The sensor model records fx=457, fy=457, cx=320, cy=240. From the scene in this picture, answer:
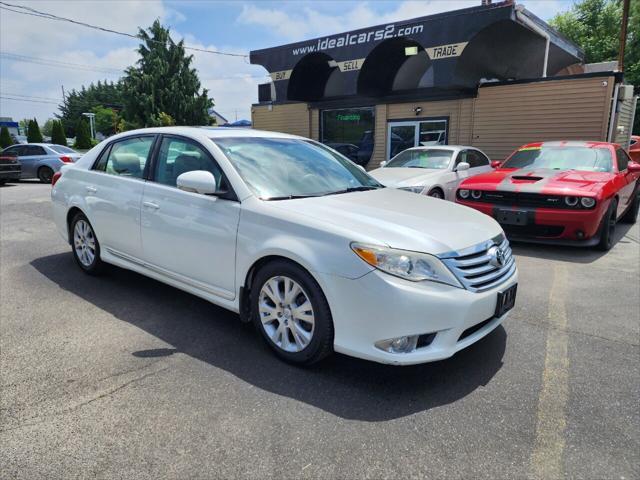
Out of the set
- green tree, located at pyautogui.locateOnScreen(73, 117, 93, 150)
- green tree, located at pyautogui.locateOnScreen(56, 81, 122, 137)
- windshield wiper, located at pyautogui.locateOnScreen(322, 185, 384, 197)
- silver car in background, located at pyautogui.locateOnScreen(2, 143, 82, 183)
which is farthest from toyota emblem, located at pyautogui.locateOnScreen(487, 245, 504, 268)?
green tree, located at pyautogui.locateOnScreen(56, 81, 122, 137)

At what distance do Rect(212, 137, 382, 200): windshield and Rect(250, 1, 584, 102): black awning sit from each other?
9.45 m

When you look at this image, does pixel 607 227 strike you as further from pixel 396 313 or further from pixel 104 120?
pixel 104 120

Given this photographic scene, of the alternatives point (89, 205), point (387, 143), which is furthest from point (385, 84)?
point (89, 205)

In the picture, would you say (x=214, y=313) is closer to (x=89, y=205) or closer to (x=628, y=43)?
(x=89, y=205)

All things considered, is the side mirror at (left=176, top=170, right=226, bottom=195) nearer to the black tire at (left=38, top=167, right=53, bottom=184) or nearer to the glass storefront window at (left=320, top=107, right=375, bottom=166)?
the glass storefront window at (left=320, top=107, right=375, bottom=166)

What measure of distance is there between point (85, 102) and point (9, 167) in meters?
84.7

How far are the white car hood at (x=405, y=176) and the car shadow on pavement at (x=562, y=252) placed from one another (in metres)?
1.92

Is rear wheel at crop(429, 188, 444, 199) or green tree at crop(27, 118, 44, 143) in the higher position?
green tree at crop(27, 118, 44, 143)

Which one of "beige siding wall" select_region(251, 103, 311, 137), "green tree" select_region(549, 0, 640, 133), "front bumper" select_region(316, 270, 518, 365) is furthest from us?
"green tree" select_region(549, 0, 640, 133)

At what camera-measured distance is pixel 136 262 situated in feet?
13.7

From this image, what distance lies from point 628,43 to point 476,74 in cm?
2389

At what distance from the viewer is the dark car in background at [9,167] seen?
51.6 ft

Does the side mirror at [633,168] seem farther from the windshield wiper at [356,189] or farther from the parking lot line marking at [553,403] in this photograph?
the windshield wiper at [356,189]

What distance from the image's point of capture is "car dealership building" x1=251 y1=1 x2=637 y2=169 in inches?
456
